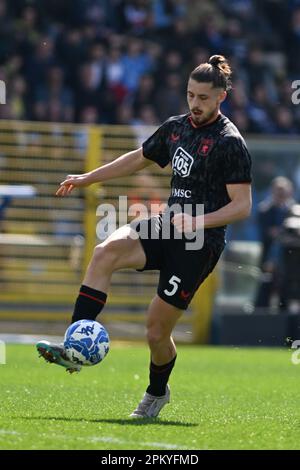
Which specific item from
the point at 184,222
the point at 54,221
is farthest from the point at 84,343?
the point at 54,221

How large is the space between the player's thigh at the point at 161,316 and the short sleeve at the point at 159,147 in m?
1.00

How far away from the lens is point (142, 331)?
15797 mm

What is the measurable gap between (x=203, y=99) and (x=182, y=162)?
424 mm

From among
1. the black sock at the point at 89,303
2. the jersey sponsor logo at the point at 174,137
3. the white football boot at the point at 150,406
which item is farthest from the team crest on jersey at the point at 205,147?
the white football boot at the point at 150,406

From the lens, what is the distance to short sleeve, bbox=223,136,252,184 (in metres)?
7.11

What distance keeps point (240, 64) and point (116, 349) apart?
782 centimetres

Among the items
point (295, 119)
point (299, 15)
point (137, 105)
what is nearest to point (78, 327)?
point (137, 105)

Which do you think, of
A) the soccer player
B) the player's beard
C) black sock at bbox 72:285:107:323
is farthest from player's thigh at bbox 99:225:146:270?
the player's beard

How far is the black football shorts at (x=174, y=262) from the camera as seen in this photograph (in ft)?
23.5

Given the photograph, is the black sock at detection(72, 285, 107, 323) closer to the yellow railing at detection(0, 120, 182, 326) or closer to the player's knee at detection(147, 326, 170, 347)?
the player's knee at detection(147, 326, 170, 347)

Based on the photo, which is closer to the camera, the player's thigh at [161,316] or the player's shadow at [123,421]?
the player's shadow at [123,421]

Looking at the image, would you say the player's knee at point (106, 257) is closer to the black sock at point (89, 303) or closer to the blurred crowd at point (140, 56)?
the black sock at point (89, 303)

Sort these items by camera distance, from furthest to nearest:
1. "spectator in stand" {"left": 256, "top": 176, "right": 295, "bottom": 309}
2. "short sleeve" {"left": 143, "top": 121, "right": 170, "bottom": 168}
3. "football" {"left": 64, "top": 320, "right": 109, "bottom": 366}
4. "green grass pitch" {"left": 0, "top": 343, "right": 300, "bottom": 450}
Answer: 1. "spectator in stand" {"left": 256, "top": 176, "right": 295, "bottom": 309}
2. "short sleeve" {"left": 143, "top": 121, "right": 170, "bottom": 168}
3. "football" {"left": 64, "top": 320, "right": 109, "bottom": 366}
4. "green grass pitch" {"left": 0, "top": 343, "right": 300, "bottom": 450}

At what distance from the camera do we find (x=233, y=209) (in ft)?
23.0
